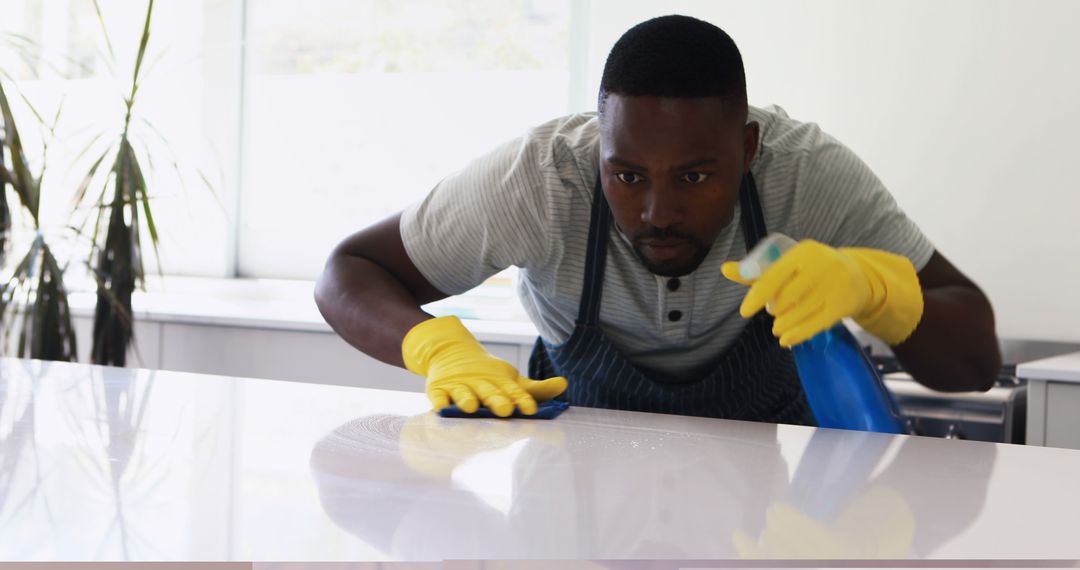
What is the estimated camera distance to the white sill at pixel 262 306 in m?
2.55

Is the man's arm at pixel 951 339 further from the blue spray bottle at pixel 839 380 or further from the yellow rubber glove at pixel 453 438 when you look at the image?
the yellow rubber glove at pixel 453 438

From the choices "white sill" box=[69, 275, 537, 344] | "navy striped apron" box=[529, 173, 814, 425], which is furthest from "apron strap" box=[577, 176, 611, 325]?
"white sill" box=[69, 275, 537, 344]

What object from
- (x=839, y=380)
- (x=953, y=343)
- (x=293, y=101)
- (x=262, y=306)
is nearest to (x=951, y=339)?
(x=953, y=343)

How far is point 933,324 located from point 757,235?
0.27 m

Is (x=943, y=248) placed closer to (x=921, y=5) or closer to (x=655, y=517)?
(x=921, y=5)

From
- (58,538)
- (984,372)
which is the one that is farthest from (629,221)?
(58,538)

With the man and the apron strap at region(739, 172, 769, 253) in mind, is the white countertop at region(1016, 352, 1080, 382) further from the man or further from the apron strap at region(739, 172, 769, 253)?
the apron strap at region(739, 172, 769, 253)

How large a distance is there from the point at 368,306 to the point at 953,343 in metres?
0.84

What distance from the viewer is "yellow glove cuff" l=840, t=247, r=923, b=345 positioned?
129cm

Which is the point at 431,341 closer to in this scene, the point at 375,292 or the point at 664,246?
the point at 375,292

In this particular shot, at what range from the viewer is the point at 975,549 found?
0.67m

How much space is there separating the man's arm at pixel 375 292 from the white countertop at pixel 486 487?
0.85 ft

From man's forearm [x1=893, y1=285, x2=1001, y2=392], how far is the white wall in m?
1.09

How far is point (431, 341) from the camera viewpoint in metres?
1.35
